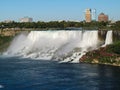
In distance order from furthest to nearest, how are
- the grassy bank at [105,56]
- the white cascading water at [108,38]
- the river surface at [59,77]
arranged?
1. the white cascading water at [108,38]
2. the grassy bank at [105,56]
3. the river surface at [59,77]

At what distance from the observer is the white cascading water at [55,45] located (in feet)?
172

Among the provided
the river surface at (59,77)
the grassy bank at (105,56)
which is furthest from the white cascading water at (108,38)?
the river surface at (59,77)

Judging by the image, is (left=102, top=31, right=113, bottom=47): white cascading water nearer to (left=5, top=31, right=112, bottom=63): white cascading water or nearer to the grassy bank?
(left=5, top=31, right=112, bottom=63): white cascading water

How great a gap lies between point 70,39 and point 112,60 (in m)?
16.0

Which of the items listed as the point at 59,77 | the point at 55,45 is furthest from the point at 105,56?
the point at 55,45

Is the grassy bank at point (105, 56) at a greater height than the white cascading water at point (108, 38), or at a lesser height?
lesser

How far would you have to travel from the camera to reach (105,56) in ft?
149

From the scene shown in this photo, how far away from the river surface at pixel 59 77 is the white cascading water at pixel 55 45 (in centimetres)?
749

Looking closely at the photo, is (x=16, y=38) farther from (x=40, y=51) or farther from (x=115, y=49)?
(x=115, y=49)

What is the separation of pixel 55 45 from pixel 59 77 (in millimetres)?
24588

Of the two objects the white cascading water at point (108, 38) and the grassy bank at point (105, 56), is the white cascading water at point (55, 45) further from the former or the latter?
the grassy bank at point (105, 56)

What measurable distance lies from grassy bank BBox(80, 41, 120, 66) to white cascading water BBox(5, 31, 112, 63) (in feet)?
5.94

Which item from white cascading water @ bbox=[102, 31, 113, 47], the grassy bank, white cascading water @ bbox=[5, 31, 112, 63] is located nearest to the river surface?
the grassy bank

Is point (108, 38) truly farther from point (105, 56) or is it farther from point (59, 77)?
point (59, 77)
